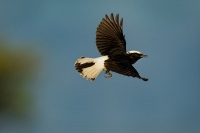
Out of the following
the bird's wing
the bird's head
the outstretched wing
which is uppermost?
the outstretched wing

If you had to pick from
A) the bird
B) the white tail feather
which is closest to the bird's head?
the bird

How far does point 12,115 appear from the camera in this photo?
10.8m

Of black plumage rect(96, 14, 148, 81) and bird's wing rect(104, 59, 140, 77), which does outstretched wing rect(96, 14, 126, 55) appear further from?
bird's wing rect(104, 59, 140, 77)

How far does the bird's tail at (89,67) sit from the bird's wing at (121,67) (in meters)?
0.14

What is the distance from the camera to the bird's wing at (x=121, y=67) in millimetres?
7938

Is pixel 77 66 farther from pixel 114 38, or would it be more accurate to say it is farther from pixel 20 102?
pixel 20 102

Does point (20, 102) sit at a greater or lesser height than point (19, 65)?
lesser

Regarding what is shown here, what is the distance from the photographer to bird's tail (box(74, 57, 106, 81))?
8.22 meters

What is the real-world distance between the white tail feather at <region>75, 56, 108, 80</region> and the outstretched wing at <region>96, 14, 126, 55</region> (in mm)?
156

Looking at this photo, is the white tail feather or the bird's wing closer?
the bird's wing

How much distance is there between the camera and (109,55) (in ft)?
26.9

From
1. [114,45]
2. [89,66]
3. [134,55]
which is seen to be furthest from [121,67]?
[89,66]

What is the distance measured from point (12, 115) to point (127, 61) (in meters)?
3.55

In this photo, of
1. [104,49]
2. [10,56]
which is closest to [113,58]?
[104,49]
